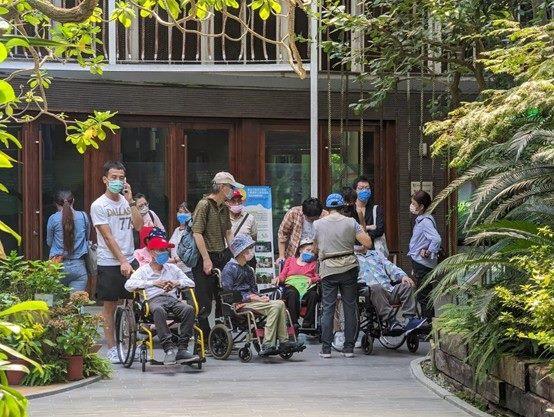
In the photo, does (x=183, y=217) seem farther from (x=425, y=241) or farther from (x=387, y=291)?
(x=387, y=291)

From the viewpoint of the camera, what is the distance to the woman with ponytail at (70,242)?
15688 mm

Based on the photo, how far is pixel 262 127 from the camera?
21484 millimetres

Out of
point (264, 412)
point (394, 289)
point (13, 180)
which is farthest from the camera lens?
point (13, 180)

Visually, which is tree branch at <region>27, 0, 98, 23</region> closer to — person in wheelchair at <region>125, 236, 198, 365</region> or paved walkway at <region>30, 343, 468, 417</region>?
paved walkway at <region>30, 343, 468, 417</region>

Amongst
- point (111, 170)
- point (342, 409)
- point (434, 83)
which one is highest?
point (434, 83)

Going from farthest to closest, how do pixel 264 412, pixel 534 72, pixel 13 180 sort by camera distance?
pixel 13 180
pixel 534 72
pixel 264 412

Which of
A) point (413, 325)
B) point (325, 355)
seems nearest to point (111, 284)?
point (325, 355)

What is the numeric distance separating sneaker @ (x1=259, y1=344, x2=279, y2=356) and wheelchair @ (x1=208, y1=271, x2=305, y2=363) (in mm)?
64

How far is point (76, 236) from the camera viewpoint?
52.1 feet

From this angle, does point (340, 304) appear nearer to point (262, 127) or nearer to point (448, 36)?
point (448, 36)

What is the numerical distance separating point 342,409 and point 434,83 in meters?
11.3

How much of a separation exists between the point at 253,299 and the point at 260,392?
297cm

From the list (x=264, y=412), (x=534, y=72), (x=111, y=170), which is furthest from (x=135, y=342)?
(x=534, y=72)

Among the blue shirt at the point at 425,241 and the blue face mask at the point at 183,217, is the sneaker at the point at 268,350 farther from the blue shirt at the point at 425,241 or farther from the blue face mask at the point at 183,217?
the blue face mask at the point at 183,217
